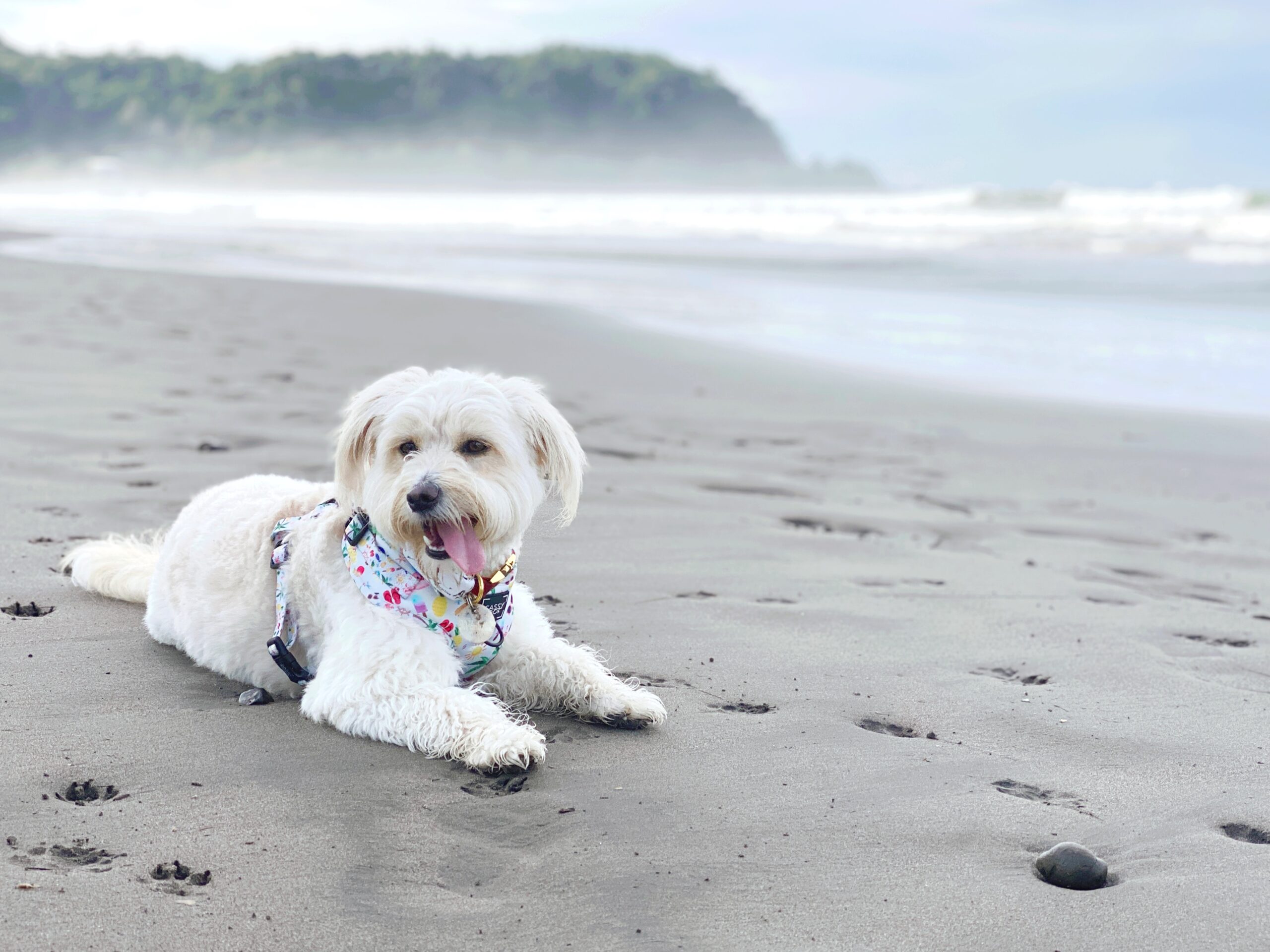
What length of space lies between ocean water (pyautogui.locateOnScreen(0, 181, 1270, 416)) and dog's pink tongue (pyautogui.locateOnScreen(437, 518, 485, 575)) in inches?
305

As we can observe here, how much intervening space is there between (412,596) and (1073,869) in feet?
6.47

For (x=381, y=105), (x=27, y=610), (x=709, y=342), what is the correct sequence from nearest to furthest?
(x=27, y=610), (x=709, y=342), (x=381, y=105)

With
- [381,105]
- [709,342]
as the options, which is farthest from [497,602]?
[381,105]

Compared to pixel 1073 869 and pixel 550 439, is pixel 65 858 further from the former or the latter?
pixel 1073 869

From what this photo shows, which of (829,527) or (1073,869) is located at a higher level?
(829,527)

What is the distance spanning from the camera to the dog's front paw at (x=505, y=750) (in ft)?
11.0

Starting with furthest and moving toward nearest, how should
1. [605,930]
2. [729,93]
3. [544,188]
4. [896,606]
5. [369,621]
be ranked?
[729,93] < [544,188] < [896,606] < [369,621] < [605,930]

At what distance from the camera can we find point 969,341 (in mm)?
13469

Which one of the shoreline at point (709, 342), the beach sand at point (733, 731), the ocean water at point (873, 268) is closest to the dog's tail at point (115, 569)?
the beach sand at point (733, 731)

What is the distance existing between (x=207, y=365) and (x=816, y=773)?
7.47 meters

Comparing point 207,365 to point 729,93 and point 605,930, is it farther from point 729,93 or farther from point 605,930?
point 729,93

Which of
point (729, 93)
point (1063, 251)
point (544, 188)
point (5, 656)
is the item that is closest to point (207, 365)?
point (5, 656)

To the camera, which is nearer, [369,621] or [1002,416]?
[369,621]

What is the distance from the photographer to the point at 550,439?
12.4 ft
